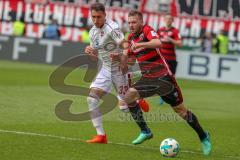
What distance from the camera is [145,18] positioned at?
117 feet

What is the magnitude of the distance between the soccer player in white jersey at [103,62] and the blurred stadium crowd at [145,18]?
72.6 ft

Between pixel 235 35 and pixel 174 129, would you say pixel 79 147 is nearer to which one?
pixel 174 129

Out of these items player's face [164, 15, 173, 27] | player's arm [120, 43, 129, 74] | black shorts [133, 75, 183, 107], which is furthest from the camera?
player's face [164, 15, 173, 27]

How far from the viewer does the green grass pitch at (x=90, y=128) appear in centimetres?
1045

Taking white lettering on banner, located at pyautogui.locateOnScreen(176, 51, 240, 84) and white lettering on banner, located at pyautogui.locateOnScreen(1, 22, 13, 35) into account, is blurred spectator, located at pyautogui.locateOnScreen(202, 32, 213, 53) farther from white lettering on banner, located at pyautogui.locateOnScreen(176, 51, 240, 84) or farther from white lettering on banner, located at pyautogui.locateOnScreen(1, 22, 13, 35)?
white lettering on banner, located at pyautogui.locateOnScreen(1, 22, 13, 35)

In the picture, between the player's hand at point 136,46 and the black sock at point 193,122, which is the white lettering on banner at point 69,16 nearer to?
the player's hand at point 136,46

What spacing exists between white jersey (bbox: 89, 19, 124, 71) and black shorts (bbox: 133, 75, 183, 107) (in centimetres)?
65

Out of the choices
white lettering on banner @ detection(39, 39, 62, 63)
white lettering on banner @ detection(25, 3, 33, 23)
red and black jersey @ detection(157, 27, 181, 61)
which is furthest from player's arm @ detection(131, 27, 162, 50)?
white lettering on banner @ detection(25, 3, 33, 23)

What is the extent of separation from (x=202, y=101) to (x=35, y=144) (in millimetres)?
10382

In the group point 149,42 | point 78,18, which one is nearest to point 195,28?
point 78,18

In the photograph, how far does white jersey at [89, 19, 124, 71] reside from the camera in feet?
38.1

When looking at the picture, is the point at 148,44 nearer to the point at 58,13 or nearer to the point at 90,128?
the point at 90,128

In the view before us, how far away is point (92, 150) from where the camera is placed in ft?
35.0

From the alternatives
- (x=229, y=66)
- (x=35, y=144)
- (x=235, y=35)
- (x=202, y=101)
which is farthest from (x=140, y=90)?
(x=235, y=35)
